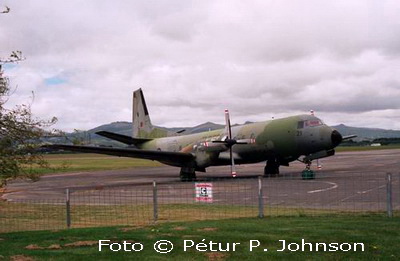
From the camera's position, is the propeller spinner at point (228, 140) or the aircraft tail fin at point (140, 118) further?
the aircraft tail fin at point (140, 118)

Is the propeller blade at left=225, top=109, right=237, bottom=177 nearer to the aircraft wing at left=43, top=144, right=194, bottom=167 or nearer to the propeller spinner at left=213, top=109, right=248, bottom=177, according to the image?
the propeller spinner at left=213, top=109, right=248, bottom=177

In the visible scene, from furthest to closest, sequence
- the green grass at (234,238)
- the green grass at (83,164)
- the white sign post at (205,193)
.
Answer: the white sign post at (205,193), the green grass at (83,164), the green grass at (234,238)

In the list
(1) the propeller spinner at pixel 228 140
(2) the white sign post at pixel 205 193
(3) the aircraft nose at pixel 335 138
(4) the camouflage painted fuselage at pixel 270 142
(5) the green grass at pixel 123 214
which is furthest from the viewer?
(1) the propeller spinner at pixel 228 140

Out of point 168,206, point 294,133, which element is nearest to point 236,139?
point 294,133

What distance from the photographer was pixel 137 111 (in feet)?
152

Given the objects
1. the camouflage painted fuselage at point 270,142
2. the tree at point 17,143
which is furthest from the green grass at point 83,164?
the camouflage painted fuselage at point 270,142

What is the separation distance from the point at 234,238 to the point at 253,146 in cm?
2312

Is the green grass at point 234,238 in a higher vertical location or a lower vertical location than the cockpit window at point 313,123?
lower

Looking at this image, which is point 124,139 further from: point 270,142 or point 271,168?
point 270,142

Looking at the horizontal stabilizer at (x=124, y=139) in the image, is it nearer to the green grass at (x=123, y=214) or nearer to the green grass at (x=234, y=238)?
the green grass at (x=123, y=214)

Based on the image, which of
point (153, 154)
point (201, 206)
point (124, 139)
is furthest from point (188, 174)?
point (201, 206)

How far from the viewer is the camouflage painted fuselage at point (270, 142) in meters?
30.3

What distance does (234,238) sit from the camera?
31.9 feet

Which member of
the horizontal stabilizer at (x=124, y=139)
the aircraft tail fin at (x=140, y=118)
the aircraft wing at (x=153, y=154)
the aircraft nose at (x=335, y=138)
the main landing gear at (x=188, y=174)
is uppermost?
the aircraft tail fin at (x=140, y=118)
